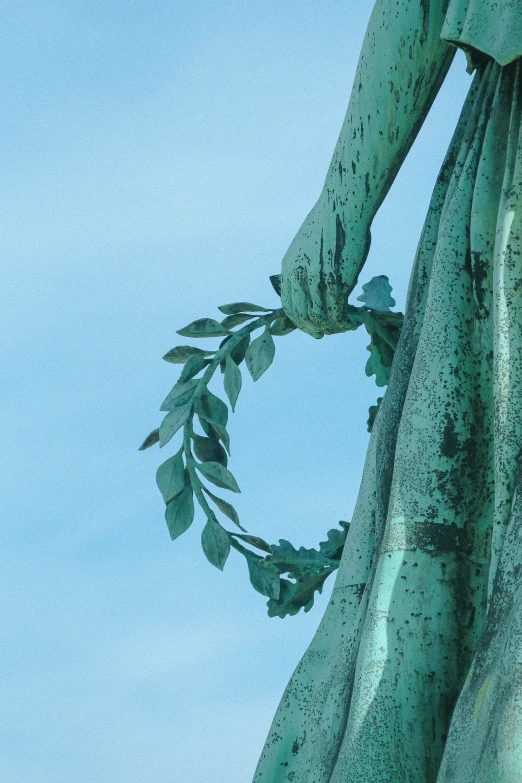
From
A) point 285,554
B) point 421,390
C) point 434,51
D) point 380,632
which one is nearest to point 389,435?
point 421,390

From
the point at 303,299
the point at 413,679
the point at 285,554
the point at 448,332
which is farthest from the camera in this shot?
the point at 285,554

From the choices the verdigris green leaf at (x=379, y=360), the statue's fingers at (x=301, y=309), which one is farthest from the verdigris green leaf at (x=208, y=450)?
the statue's fingers at (x=301, y=309)

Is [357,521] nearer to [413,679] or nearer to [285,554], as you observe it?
[413,679]

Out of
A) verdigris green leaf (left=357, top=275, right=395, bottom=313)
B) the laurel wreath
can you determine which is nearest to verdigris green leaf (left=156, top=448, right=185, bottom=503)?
the laurel wreath

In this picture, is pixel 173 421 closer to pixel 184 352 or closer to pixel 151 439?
pixel 151 439

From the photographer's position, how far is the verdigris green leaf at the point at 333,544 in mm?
4145

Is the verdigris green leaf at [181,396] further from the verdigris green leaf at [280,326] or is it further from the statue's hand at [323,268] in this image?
the statue's hand at [323,268]

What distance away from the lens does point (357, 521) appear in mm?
3088

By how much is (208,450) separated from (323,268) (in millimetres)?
965

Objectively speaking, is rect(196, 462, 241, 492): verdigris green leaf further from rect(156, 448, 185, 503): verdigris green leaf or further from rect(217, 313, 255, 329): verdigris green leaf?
rect(217, 313, 255, 329): verdigris green leaf

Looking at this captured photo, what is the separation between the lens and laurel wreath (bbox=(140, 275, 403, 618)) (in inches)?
157

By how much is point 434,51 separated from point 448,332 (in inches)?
25.3

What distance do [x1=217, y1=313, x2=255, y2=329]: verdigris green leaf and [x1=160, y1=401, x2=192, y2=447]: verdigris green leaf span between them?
231 millimetres

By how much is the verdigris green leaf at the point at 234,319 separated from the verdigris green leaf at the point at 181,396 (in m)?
0.17
